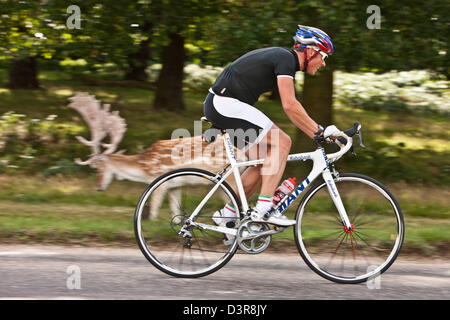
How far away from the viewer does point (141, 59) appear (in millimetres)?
15789

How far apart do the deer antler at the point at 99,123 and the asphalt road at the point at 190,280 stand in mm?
2863

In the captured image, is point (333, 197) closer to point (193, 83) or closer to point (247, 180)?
point (247, 180)

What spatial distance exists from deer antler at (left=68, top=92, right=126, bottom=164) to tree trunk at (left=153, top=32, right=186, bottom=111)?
17.7 ft

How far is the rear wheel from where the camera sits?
5352mm

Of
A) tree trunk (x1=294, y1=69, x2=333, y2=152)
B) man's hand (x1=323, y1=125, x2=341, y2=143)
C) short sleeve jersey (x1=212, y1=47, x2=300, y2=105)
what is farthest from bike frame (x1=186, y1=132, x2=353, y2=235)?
tree trunk (x1=294, y1=69, x2=333, y2=152)

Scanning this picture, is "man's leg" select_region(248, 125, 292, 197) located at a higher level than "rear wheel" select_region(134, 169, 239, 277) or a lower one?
higher

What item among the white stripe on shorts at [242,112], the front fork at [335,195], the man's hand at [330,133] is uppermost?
the white stripe on shorts at [242,112]

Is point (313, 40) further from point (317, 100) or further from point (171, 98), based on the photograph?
point (171, 98)

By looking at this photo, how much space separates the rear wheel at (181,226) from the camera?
535 centimetres

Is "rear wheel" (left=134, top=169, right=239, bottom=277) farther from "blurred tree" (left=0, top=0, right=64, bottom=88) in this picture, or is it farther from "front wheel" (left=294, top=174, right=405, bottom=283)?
"blurred tree" (left=0, top=0, right=64, bottom=88)

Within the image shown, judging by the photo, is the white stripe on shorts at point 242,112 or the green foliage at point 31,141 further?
the green foliage at point 31,141

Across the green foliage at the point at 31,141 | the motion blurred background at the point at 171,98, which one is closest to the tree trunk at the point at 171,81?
the motion blurred background at the point at 171,98

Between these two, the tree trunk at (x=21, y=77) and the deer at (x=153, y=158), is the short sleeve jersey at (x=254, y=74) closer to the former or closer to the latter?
the deer at (x=153, y=158)

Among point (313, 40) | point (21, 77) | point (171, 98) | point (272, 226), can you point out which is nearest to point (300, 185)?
point (272, 226)
